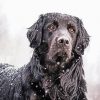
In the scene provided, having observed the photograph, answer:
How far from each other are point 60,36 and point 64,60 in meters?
0.49

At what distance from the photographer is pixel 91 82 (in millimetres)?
35594

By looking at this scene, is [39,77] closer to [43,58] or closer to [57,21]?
[43,58]

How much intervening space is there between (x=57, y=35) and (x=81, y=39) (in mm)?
714

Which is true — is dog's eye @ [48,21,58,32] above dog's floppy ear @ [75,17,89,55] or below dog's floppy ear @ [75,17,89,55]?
above

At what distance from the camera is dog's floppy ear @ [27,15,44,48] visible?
31.5 feet

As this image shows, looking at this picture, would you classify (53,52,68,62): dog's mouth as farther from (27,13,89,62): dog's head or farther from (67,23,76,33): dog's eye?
(67,23,76,33): dog's eye

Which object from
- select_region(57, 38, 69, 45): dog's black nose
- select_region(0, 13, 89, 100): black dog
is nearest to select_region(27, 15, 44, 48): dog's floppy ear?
select_region(0, 13, 89, 100): black dog

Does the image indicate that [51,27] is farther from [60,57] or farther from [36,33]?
[60,57]

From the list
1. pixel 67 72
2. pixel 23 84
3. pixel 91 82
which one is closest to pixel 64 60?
pixel 67 72

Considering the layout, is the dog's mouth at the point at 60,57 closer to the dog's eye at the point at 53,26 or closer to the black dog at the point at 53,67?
the black dog at the point at 53,67

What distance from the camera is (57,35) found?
920 cm

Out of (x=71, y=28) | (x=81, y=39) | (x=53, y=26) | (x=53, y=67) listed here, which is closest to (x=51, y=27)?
(x=53, y=26)

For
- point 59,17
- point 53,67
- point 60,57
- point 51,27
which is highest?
point 59,17

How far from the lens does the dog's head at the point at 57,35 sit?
30.0ft
